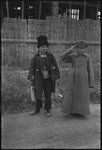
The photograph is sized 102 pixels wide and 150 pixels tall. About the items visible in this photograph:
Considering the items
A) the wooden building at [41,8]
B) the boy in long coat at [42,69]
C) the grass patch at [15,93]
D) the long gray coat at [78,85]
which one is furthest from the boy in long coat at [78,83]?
the wooden building at [41,8]

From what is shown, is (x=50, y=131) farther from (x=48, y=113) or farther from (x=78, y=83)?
(x=78, y=83)

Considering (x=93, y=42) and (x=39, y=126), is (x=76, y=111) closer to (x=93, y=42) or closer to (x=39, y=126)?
(x=39, y=126)

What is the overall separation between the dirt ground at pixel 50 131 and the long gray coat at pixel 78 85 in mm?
229

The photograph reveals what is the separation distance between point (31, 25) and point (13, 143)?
5.04 m

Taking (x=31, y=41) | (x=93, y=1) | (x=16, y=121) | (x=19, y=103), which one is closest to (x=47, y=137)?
(x=16, y=121)

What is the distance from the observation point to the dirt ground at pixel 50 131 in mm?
3740

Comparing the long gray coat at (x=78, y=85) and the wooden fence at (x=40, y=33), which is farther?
the wooden fence at (x=40, y=33)

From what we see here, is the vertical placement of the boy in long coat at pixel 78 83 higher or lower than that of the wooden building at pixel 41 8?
lower

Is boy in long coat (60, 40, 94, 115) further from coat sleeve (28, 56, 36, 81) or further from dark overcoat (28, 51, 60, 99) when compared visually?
coat sleeve (28, 56, 36, 81)

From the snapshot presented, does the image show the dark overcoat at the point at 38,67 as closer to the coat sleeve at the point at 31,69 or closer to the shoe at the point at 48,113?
the coat sleeve at the point at 31,69

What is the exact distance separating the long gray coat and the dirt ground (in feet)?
0.75

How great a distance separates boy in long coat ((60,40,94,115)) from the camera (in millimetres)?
4801

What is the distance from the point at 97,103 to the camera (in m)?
5.95

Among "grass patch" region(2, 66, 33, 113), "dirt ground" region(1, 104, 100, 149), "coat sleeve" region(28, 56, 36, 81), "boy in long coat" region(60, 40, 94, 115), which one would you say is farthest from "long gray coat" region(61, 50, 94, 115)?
"grass patch" region(2, 66, 33, 113)
